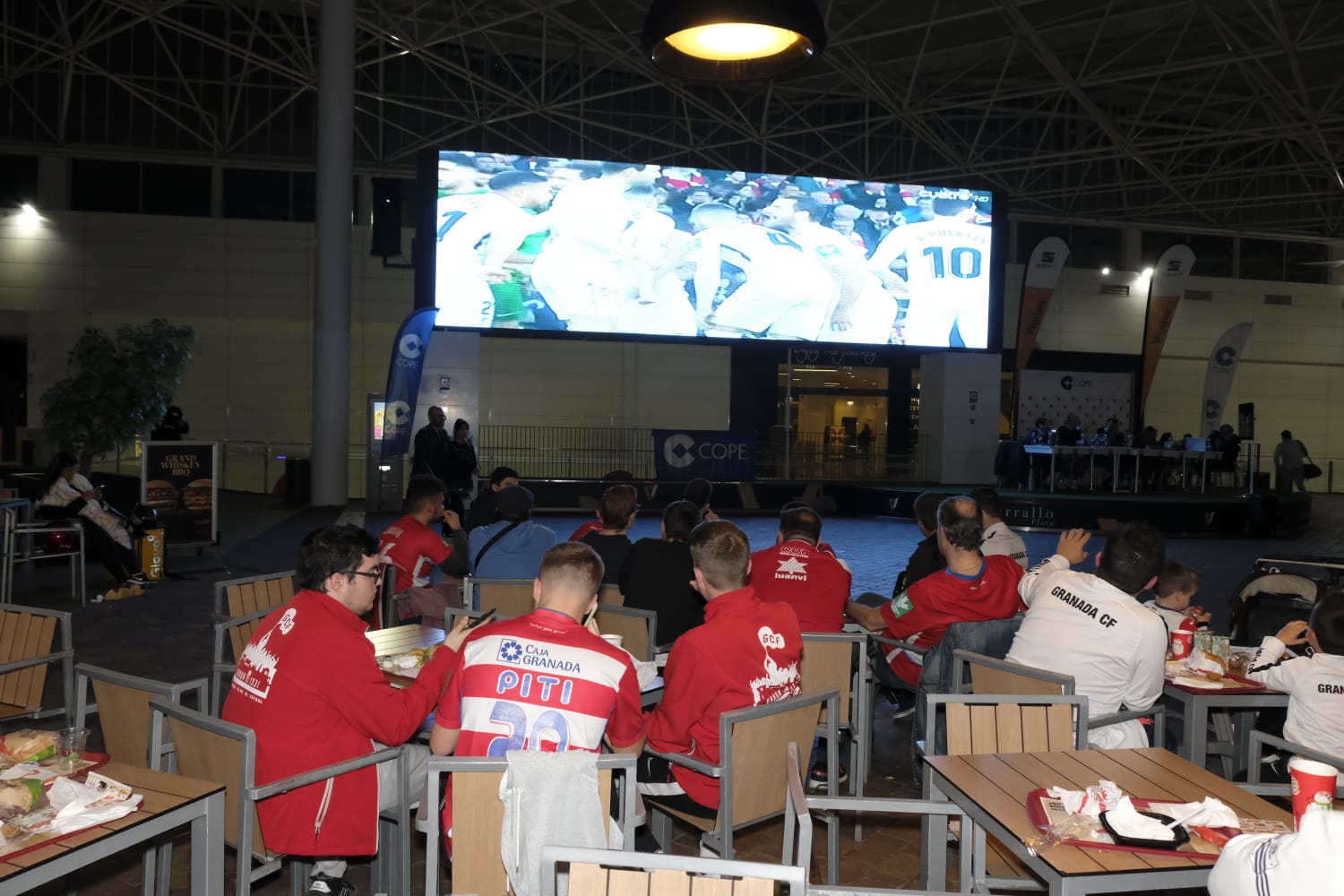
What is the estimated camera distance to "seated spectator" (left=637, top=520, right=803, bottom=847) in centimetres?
298

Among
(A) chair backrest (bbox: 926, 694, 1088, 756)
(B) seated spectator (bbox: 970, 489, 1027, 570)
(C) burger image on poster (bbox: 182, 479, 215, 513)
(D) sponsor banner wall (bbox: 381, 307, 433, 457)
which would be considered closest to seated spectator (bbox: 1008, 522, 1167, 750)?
(A) chair backrest (bbox: 926, 694, 1088, 756)

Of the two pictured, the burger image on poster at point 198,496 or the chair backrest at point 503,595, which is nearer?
the chair backrest at point 503,595

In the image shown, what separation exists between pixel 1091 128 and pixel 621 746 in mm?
22742

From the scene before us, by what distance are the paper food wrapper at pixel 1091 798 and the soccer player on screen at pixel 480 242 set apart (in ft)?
44.6

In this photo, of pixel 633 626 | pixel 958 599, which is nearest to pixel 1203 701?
pixel 958 599

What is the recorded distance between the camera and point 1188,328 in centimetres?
2398

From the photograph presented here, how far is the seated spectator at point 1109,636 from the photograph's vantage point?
10.9 ft

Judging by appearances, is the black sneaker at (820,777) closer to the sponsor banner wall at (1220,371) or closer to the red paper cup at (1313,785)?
the red paper cup at (1313,785)

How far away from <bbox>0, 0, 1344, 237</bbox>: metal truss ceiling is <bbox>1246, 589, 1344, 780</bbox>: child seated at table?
497 inches

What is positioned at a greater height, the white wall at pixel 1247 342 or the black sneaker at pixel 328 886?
the white wall at pixel 1247 342

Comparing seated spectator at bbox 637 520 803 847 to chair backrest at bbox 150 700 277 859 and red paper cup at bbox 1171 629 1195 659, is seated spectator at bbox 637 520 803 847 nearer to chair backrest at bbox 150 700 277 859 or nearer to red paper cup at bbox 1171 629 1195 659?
chair backrest at bbox 150 700 277 859

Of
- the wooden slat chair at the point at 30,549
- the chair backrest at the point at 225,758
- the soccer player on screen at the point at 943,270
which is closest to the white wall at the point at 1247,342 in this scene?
the soccer player on screen at the point at 943,270

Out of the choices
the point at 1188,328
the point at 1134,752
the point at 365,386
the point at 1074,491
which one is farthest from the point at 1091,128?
the point at 1134,752

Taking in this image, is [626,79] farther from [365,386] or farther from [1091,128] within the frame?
[1091,128]
